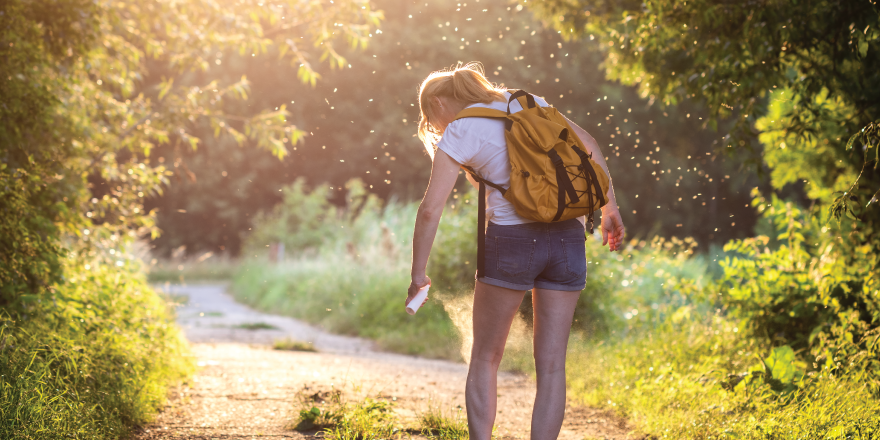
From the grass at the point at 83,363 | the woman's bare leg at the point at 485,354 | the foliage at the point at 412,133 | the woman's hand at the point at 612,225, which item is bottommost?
the grass at the point at 83,363

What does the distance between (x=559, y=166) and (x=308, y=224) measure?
1789 cm

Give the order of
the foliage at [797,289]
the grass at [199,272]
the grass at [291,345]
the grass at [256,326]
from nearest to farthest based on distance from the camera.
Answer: the foliage at [797,289]
the grass at [291,345]
the grass at [256,326]
the grass at [199,272]

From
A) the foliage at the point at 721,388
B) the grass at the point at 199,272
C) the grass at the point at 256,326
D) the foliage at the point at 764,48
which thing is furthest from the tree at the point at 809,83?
the grass at the point at 199,272

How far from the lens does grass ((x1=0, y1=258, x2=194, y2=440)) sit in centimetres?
277

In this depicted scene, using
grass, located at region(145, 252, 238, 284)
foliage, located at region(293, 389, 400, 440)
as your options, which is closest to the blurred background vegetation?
foliage, located at region(293, 389, 400, 440)

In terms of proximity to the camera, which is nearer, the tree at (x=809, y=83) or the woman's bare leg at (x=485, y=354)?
the woman's bare leg at (x=485, y=354)

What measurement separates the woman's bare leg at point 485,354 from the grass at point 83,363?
5.38 feet

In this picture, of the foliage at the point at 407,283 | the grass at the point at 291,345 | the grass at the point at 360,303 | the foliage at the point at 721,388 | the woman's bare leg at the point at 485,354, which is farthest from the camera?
the grass at the point at 360,303

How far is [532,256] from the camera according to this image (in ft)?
7.87

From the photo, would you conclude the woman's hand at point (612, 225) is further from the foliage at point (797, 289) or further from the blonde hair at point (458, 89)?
the foliage at point (797, 289)

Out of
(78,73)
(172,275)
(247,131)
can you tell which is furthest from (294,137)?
(172,275)

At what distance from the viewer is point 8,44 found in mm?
4199

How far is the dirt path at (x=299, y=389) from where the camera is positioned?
3555 millimetres

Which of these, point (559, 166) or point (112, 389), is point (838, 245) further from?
point (112, 389)
